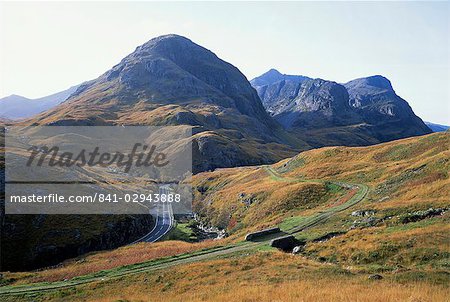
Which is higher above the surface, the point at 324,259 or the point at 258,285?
the point at 258,285

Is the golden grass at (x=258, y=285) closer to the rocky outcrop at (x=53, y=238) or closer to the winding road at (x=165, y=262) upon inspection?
the winding road at (x=165, y=262)

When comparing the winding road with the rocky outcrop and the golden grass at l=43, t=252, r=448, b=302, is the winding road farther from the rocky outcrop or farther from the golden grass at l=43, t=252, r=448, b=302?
the rocky outcrop

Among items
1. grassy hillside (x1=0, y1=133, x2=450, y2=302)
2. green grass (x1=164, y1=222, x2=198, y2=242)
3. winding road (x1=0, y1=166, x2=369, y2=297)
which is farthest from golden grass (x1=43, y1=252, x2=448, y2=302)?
green grass (x1=164, y1=222, x2=198, y2=242)

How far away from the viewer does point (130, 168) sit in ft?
579

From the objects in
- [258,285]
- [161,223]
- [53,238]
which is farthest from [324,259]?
[161,223]

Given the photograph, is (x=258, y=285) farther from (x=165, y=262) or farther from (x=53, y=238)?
(x=53, y=238)

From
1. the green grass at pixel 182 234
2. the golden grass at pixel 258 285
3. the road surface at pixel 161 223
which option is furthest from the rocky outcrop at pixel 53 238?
the golden grass at pixel 258 285

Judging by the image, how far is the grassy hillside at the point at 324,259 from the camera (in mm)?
22000

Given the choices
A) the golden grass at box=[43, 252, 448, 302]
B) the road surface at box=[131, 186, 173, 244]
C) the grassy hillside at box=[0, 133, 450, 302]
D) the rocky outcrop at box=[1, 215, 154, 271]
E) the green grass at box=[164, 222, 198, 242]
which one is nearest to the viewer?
the golden grass at box=[43, 252, 448, 302]

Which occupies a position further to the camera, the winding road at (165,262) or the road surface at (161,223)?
the road surface at (161,223)

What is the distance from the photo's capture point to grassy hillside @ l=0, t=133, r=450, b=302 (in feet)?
72.2

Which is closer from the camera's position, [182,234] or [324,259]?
[324,259]

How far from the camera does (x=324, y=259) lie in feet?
108

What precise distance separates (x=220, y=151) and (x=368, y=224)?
143176 millimetres
